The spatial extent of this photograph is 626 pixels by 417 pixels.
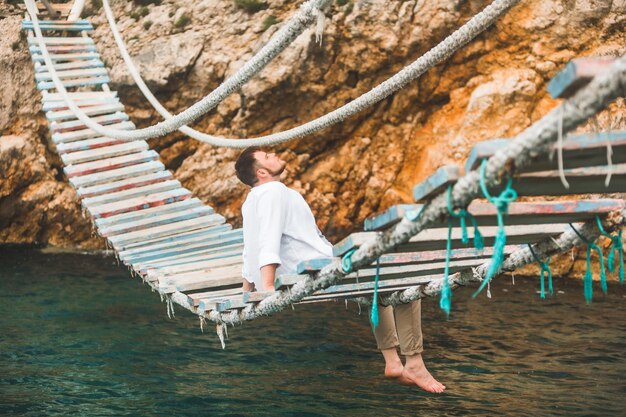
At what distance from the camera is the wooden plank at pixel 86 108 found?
891cm

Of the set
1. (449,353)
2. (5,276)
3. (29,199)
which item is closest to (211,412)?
(449,353)

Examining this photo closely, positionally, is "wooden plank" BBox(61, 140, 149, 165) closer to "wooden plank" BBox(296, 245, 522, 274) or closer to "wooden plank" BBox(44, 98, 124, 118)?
"wooden plank" BBox(44, 98, 124, 118)

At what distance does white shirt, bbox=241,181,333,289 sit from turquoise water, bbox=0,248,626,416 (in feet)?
3.77

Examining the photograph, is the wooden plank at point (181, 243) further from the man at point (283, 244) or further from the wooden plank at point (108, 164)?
the man at point (283, 244)

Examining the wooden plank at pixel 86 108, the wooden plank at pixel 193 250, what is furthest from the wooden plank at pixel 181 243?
the wooden plank at pixel 86 108

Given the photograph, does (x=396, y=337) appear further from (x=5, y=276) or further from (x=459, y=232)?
(x=5, y=276)

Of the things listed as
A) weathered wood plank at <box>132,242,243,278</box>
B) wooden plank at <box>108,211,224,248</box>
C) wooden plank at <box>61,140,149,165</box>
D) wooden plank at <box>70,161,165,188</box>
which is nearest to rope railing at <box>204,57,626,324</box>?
weathered wood plank at <box>132,242,243,278</box>

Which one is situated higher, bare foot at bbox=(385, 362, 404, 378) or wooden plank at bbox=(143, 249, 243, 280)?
wooden plank at bbox=(143, 249, 243, 280)

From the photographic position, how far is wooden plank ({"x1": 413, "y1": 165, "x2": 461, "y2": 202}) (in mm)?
2857

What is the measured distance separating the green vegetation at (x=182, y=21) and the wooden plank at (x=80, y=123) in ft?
9.94

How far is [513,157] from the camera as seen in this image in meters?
2.68

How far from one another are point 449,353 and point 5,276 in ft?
18.6

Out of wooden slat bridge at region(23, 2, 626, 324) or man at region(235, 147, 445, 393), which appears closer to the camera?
wooden slat bridge at region(23, 2, 626, 324)

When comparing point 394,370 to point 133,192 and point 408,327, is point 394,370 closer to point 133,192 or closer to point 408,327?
point 408,327
